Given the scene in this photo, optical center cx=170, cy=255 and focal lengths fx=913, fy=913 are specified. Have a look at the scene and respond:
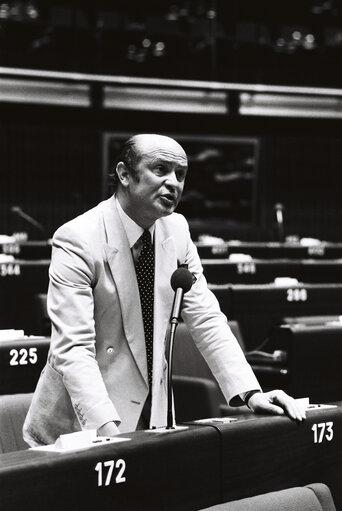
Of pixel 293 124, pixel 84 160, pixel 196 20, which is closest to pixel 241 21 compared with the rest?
pixel 196 20

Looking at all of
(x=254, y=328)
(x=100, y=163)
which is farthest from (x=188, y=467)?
(x=100, y=163)

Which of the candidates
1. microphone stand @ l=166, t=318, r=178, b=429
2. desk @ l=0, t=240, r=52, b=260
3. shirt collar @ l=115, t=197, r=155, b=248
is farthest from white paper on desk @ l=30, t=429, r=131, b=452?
desk @ l=0, t=240, r=52, b=260

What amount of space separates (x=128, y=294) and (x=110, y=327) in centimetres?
10

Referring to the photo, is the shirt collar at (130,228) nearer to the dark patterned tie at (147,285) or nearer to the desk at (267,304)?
the dark patterned tie at (147,285)

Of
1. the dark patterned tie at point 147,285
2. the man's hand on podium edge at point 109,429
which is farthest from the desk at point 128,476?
the dark patterned tie at point 147,285

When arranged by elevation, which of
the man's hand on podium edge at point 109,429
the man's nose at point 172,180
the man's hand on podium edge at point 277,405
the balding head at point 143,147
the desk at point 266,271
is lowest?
the man's hand on podium edge at point 109,429

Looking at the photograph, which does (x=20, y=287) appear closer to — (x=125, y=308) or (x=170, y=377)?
(x=125, y=308)

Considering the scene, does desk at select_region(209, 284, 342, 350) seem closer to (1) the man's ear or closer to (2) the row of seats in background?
(2) the row of seats in background

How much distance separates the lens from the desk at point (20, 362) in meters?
3.49

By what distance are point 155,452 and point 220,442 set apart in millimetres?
205

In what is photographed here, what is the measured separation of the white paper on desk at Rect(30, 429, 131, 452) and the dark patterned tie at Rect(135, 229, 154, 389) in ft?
1.94

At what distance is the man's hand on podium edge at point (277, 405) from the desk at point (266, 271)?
533 centimetres

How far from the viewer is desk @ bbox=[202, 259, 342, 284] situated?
7836 mm

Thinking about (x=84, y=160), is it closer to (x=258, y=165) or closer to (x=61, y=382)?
(x=258, y=165)
